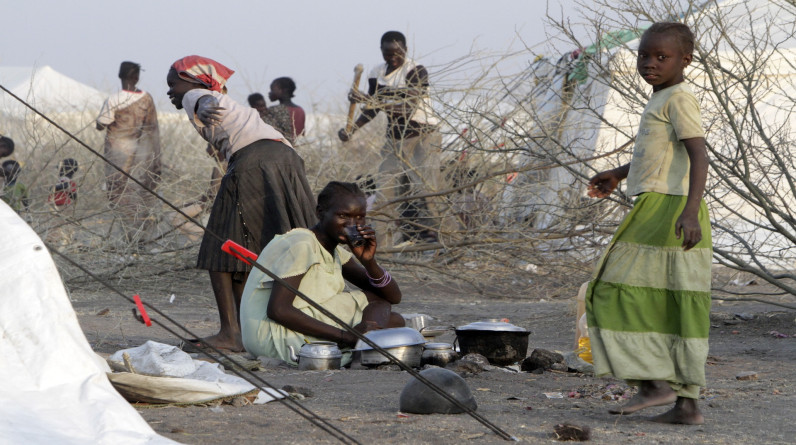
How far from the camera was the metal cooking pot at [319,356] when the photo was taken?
392 centimetres

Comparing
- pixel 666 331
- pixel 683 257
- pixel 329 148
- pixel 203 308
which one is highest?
pixel 329 148

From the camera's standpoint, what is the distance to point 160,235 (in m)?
7.04

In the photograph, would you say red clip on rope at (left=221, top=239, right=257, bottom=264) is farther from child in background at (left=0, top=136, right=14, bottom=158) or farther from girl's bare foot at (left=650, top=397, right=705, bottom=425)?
child in background at (left=0, top=136, right=14, bottom=158)

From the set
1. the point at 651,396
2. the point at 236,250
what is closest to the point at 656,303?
the point at 651,396

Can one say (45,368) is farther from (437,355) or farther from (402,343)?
(437,355)

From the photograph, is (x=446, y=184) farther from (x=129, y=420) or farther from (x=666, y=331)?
(x=129, y=420)

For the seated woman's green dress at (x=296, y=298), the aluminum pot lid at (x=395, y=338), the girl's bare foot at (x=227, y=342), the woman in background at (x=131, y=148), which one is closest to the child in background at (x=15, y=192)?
the woman in background at (x=131, y=148)

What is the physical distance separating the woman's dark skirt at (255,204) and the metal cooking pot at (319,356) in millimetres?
739

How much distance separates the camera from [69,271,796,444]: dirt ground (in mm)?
2652

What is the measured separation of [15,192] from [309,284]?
3518mm

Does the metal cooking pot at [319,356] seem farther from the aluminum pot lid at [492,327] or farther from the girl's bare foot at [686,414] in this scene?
the girl's bare foot at [686,414]

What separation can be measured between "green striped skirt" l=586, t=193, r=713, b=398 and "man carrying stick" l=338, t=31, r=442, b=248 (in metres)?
3.83

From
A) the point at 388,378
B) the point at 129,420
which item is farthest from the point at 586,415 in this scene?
the point at 129,420

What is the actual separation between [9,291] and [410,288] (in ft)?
17.8
